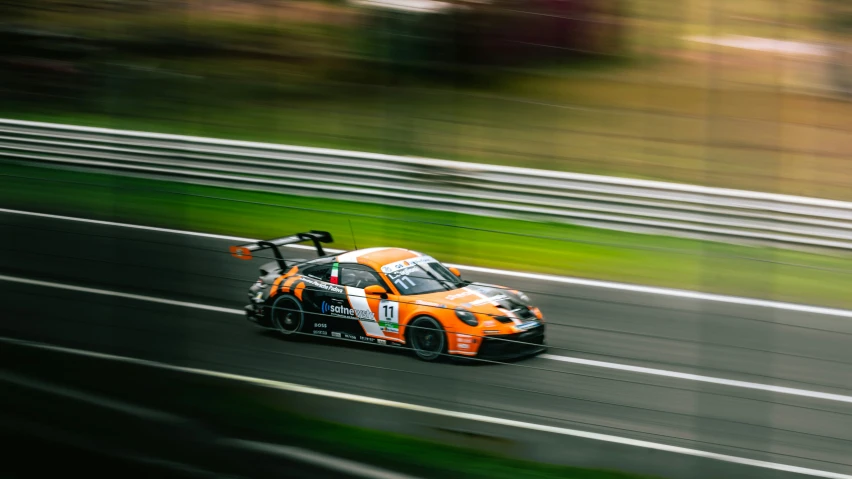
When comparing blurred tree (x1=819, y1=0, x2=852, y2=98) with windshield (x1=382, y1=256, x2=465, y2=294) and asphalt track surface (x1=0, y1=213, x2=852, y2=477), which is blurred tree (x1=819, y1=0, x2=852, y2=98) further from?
windshield (x1=382, y1=256, x2=465, y2=294)

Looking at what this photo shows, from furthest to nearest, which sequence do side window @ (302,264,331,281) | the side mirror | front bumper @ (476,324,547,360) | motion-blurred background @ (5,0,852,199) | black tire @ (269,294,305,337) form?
the side mirror → side window @ (302,264,331,281) → black tire @ (269,294,305,337) → front bumper @ (476,324,547,360) → motion-blurred background @ (5,0,852,199)

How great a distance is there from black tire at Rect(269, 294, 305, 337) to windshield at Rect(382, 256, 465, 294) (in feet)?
0.70

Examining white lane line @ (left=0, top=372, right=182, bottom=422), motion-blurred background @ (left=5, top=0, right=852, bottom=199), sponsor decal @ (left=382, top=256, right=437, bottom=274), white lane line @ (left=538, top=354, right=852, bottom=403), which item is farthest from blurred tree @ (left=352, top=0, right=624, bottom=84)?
white lane line @ (left=0, top=372, right=182, bottom=422)

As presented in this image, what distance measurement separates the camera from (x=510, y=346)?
62.3 inches

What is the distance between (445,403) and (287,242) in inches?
18.9

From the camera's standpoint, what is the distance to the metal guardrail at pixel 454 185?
1.30 meters

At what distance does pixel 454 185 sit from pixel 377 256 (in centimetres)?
40

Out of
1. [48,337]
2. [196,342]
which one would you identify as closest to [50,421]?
[48,337]

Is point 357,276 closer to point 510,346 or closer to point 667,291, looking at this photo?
point 510,346

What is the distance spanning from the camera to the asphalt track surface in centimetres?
143

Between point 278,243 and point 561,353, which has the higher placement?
point 278,243

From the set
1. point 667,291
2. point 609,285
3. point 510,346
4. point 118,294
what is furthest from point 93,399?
point 667,291

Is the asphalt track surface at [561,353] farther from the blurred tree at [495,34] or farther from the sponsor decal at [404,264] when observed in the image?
the blurred tree at [495,34]

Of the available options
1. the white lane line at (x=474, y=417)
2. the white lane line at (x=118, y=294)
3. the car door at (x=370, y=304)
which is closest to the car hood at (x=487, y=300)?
the car door at (x=370, y=304)
